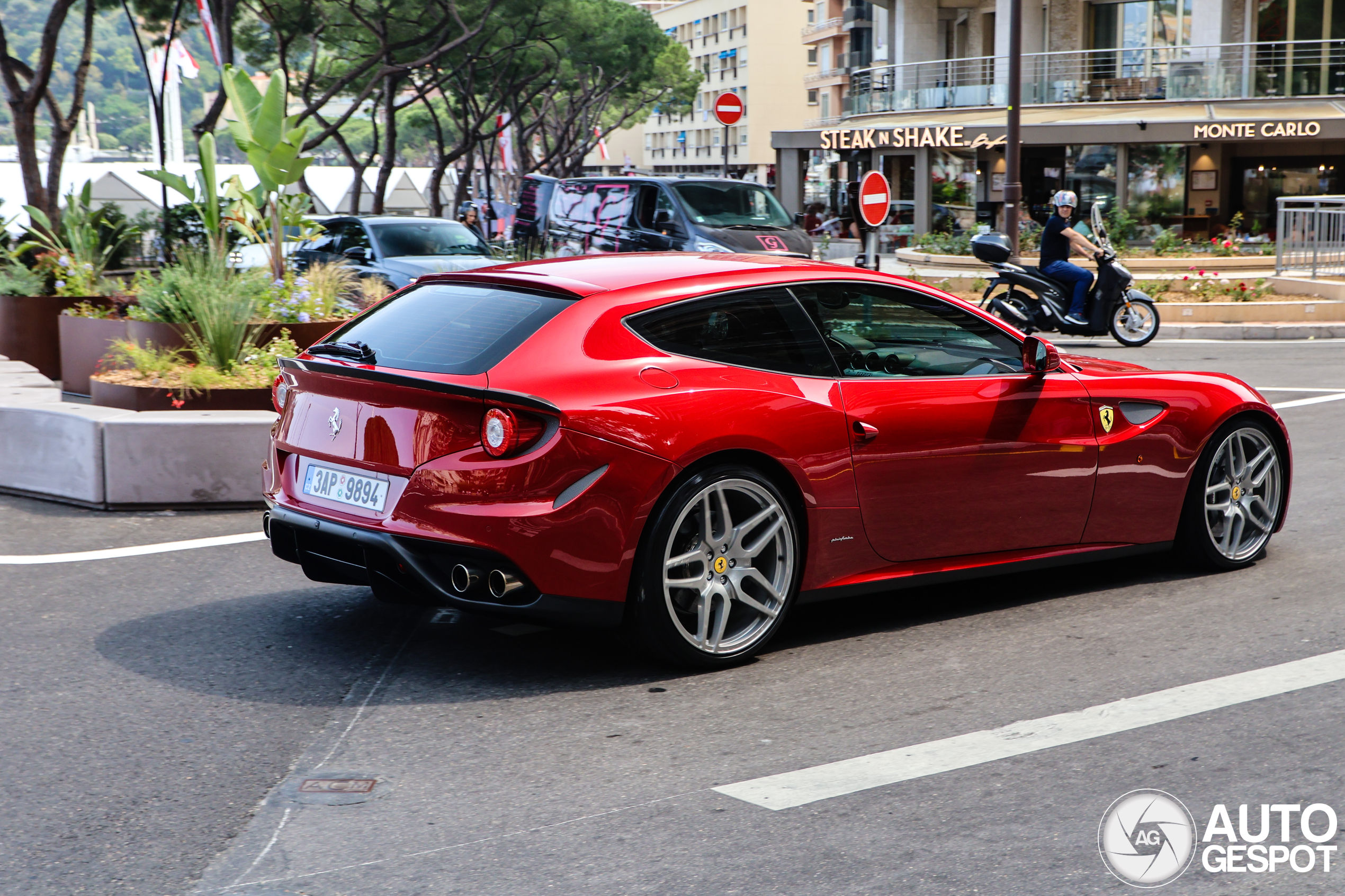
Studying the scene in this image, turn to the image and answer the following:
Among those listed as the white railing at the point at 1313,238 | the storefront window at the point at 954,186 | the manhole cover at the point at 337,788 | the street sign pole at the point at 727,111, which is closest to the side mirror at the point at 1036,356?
the manhole cover at the point at 337,788

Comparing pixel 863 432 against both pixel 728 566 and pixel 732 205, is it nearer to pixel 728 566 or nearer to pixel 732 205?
pixel 728 566

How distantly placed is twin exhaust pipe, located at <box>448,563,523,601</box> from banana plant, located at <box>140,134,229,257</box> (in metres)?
7.08

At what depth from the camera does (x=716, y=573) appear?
→ 490 centimetres

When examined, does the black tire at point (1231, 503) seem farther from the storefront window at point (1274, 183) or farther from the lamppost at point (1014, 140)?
the storefront window at point (1274, 183)

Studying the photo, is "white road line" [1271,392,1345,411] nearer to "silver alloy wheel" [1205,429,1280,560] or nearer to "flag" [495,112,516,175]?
"silver alloy wheel" [1205,429,1280,560]

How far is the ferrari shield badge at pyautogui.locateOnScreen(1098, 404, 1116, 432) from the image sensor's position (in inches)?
231

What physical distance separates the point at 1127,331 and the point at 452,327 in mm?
13607

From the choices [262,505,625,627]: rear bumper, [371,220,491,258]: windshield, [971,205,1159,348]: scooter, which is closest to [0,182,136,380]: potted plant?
[371,220,491,258]: windshield

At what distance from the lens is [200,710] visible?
452 cm

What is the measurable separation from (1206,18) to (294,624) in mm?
37711

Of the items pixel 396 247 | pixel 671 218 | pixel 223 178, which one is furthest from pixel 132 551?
pixel 223 178

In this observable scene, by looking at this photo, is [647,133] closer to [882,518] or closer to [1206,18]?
[1206,18]

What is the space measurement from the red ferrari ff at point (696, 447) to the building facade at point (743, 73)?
90.8 meters

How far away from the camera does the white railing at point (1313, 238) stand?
21531 mm
